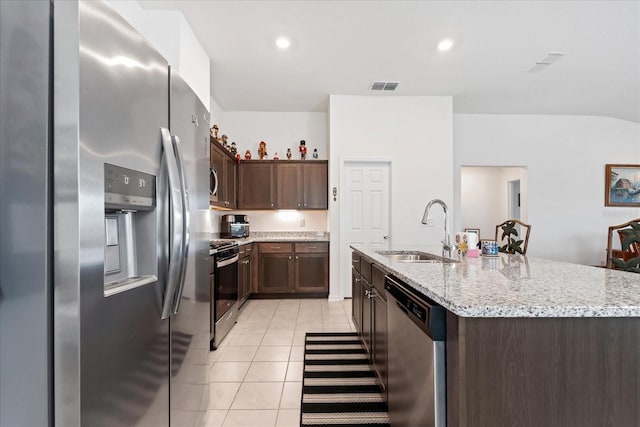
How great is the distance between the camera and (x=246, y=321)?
12.4 ft

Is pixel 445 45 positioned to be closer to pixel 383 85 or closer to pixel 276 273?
pixel 383 85

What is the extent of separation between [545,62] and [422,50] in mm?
1592

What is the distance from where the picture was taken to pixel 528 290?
107 cm

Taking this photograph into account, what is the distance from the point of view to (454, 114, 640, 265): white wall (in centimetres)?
586

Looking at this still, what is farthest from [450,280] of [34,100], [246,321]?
[246,321]

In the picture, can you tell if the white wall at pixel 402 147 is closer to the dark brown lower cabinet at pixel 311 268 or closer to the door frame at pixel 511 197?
the dark brown lower cabinet at pixel 311 268

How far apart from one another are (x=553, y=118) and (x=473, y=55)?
10.7 ft

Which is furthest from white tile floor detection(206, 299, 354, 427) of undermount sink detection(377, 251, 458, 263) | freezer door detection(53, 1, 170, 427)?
undermount sink detection(377, 251, 458, 263)

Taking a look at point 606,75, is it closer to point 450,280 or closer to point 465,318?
point 450,280

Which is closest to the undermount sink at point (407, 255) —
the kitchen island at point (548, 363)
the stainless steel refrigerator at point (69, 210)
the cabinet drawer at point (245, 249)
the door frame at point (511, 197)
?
the kitchen island at point (548, 363)

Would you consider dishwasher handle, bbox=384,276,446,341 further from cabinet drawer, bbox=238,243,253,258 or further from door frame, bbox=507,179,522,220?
door frame, bbox=507,179,522,220

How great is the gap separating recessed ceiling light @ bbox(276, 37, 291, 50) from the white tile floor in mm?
3013

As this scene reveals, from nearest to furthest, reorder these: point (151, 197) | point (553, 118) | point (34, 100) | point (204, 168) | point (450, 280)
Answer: point (34, 100) < point (151, 197) < point (450, 280) < point (204, 168) < point (553, 118)

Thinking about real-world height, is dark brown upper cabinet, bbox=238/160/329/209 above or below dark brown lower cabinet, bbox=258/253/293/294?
above
